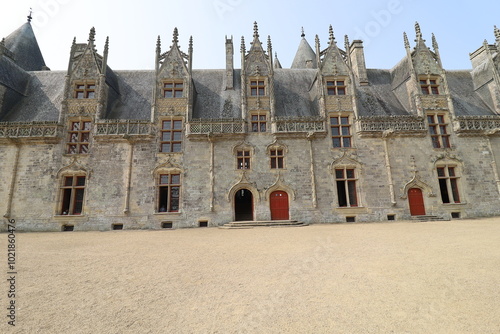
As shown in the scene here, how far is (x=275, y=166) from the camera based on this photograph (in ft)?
52.9

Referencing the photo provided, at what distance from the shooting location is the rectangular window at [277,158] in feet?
52.7

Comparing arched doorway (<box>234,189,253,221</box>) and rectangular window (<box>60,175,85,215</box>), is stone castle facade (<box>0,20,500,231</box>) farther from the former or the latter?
arched doorway (<box>234,189,253,221</box>)

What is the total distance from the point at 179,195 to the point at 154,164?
2688mm

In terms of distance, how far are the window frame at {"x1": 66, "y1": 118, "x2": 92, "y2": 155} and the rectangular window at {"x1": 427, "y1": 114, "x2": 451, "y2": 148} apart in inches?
942

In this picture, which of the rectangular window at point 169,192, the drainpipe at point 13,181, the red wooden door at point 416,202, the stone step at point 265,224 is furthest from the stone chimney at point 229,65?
the red wooden door at point 416,202

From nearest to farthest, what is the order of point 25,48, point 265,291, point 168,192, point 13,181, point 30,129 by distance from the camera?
point 265,291 → point 13,181 → point 168,192 → point 30,129 → point 25,48

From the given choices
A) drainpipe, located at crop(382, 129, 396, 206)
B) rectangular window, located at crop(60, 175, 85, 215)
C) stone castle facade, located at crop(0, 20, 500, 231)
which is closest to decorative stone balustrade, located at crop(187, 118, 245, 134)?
stone castle facade, located at crop(0, 20, 500, 231)

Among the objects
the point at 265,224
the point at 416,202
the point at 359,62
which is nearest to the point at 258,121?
the point at 265,224

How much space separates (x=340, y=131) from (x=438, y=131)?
6.92m

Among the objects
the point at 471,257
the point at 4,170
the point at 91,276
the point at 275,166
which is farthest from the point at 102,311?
the point at 4,170

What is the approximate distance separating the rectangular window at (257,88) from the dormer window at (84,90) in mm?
11490

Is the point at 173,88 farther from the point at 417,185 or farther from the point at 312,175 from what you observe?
the point at 417,185

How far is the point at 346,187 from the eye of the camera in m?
15.8

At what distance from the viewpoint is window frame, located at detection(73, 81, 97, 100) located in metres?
16.8
